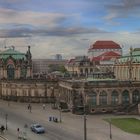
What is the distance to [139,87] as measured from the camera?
352 feet

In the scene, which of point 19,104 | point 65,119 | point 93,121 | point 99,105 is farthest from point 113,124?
point 19,104

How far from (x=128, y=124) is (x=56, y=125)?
12.8 m

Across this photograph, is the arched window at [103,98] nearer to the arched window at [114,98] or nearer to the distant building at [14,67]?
the arched window at [114,98]

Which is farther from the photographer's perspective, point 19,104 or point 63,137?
point 19,104

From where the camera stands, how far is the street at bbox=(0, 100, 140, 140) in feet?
238

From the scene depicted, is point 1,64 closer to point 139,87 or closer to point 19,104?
point 19,104

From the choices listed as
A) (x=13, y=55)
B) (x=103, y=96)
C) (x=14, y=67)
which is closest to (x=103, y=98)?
(x=103, y=96)

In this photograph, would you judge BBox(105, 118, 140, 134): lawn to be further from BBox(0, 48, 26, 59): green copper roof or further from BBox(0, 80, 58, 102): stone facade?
BBox(0, 48, 26, 59): green copper roof

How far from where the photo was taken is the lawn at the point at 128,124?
77906 millimetres

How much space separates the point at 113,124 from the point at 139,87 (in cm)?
2474

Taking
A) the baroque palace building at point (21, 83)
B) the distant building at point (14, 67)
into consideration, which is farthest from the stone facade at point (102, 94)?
the distant building at point (14, 67)

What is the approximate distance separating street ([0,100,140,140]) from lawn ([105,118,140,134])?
1.58 meters

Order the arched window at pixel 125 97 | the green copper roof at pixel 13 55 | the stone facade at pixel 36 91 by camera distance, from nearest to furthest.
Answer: the arched window at pixel 125 97 → the stone facade at pixel 36 91 → the green copper roof at pixel 13 55

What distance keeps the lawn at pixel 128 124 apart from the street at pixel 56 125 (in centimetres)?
158
